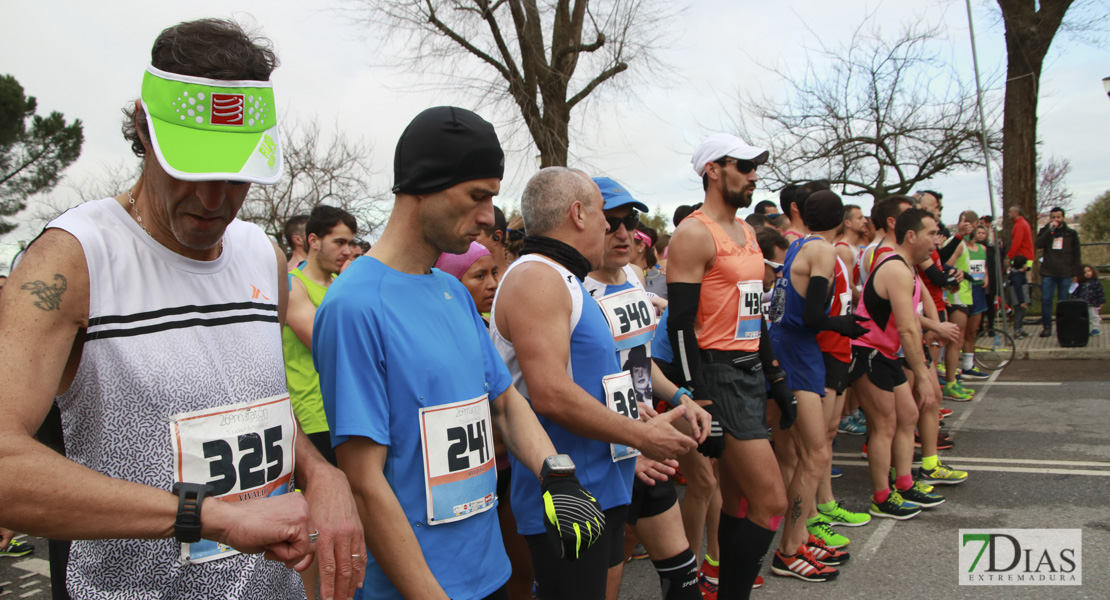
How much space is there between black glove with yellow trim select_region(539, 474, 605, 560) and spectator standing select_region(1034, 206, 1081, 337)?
572 inches

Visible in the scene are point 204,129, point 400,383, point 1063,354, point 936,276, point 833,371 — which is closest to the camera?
point 204,129

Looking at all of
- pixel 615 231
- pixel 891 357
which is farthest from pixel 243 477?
pixel 891 357

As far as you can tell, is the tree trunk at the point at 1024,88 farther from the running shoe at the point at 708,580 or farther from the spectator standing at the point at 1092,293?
the running shoe at the point at 708,580

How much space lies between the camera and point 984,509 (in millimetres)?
5246

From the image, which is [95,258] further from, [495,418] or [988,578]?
[988,578]

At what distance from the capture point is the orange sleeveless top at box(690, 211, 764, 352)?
12.8 ft

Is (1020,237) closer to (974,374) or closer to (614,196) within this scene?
(974,374)

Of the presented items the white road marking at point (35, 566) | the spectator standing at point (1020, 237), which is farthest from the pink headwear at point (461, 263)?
the spectator standing at point (1020, 237)

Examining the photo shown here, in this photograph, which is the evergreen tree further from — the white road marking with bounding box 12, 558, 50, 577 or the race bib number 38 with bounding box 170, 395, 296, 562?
the race bib number 38 with bounding box 170, 395, 296, 562

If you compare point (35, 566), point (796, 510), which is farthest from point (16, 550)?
point (796, 510)

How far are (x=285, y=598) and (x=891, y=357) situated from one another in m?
4.93

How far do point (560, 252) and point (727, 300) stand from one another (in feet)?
4.93

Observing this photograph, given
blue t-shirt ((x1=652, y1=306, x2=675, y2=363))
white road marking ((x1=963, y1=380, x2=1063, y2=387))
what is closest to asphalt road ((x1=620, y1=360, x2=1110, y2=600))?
white road marking ((x1=963, y1=380, x2=1063, y2=387))

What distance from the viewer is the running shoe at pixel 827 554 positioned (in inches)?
176
